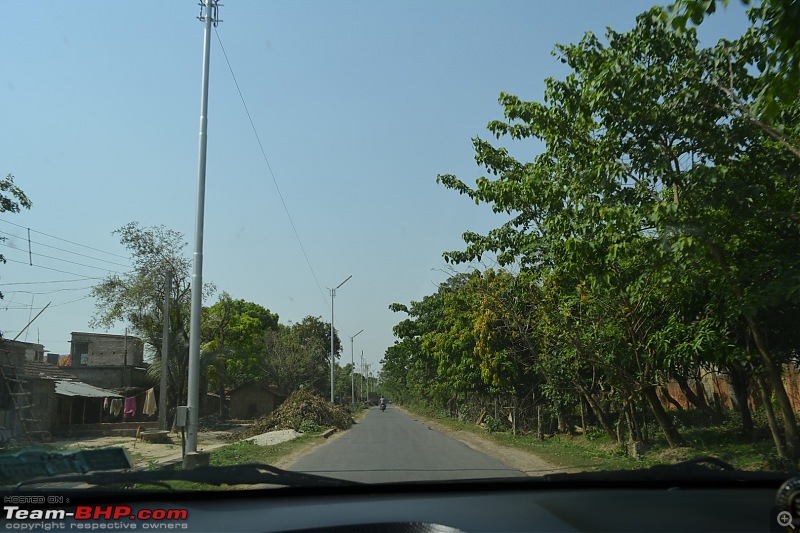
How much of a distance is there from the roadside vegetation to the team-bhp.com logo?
13.8ft

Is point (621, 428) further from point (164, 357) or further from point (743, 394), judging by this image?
point (164, 357)

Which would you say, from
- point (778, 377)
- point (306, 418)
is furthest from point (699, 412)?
point (306, 418)

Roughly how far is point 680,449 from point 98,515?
42.6 feet

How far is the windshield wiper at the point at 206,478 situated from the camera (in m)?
3.67

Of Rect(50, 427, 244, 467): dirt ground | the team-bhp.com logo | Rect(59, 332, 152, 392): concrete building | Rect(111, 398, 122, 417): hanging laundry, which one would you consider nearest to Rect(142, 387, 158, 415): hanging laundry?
Rect(59, 332, 152, 392): concrete building

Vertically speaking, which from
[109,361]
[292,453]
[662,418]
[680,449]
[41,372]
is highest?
[109,361]

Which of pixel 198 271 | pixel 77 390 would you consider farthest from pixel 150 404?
pixel 198 271

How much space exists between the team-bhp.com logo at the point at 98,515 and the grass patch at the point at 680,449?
715 cm

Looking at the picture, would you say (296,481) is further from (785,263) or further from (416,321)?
(416,321)

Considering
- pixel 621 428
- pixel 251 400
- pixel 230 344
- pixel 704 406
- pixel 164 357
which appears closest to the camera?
pixel 621 428

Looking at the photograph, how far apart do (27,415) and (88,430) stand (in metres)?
5.61

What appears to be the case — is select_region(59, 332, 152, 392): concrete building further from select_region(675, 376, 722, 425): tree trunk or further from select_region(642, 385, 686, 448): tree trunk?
select_region(642, 385, 686, 448): tree trunk

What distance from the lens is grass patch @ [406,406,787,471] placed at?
1157cm

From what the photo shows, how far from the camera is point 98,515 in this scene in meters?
3.27
